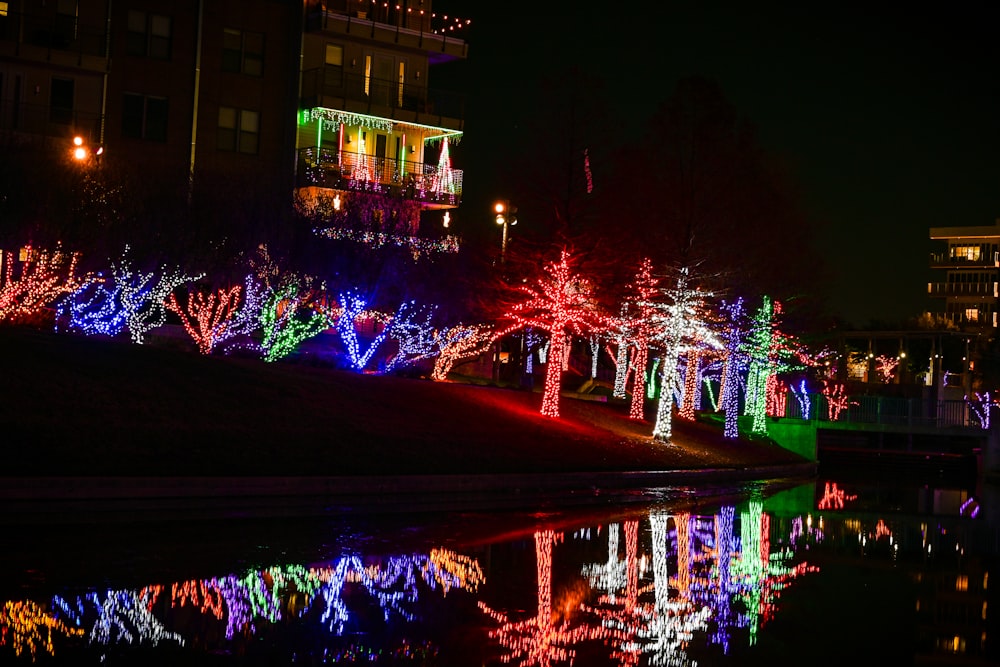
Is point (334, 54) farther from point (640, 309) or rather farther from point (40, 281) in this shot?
point (40, 281)

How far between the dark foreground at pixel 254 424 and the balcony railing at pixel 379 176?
15623 mm

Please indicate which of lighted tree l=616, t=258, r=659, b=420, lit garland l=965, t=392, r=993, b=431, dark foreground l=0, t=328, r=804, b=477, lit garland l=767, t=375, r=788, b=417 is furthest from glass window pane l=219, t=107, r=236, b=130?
lit garland l=965, t=392, r=993, b=431

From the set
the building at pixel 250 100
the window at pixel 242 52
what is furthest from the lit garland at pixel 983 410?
the window at pixel 242 52

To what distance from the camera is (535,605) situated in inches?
544

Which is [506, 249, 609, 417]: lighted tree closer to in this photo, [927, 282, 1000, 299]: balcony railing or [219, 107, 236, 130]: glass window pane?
[219, 107, 236, 130]: glass window pane

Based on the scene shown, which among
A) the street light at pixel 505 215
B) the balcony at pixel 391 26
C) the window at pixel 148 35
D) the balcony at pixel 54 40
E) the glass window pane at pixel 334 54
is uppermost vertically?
the balcony at pixel 391 26

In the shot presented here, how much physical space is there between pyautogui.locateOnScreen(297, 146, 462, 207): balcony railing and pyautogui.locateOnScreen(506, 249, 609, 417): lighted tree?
38.1 feet

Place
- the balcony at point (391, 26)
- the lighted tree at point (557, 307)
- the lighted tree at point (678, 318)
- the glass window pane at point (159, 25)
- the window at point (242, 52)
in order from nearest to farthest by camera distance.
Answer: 1. the lighted tree at point (557, 307)
2. the lighted tree at point (678, 318)
3. the glass window pane at point (159, 25)
4. the window at point (242, 52)
5. the balcony at point (391, 26)

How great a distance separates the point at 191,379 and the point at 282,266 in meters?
10.7

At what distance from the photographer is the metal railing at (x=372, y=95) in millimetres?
52812

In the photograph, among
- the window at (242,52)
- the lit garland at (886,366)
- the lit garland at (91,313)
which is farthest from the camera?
the lit garland at (886,366)

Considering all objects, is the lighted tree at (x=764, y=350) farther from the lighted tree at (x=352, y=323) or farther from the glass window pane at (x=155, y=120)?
the glass window pane at (x=155, y=120)

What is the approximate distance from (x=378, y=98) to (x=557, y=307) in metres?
18.4

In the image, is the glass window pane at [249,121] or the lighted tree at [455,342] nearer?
the lighted tree at [455,342]
